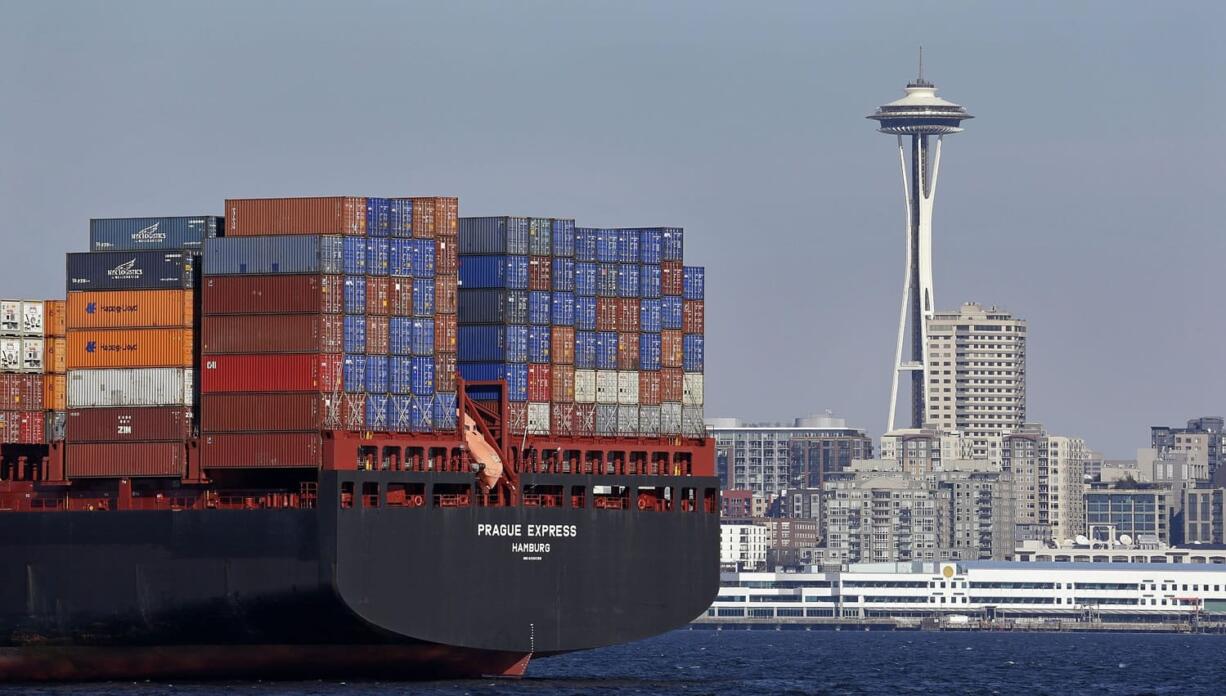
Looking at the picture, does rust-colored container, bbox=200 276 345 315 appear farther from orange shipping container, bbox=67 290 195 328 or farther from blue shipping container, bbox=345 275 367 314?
orange shipping container, bbox=67 290 195 328

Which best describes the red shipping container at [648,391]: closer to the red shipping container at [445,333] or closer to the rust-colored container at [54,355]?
the red shipping container at [445,333]

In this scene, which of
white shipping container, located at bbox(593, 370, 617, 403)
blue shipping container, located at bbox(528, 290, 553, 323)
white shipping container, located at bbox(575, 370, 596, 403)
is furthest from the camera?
white shipping container, located at bbox(593, 370, 617, 403)

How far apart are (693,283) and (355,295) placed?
15.9m

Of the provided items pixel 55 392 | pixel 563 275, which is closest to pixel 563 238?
pixel 563 275

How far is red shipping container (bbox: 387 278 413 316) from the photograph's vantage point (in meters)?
99.2

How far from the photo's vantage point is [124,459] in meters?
101

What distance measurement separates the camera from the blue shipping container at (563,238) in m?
105

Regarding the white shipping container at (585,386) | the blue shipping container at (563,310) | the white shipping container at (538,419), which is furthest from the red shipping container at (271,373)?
the white shipping container at (585,386)

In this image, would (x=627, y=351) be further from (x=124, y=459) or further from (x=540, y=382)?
(x=124, y=459)

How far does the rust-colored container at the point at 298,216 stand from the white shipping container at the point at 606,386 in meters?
11.3

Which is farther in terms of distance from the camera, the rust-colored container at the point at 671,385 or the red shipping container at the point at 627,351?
the rust-colored container at the point at 671,385

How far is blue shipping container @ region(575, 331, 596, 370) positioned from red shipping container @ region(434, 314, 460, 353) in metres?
6.04

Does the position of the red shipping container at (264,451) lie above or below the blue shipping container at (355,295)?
below

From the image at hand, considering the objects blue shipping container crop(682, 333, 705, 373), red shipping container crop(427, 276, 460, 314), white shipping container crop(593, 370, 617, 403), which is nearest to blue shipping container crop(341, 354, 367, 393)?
red shipping container crop(427, 276, 460, 314)
